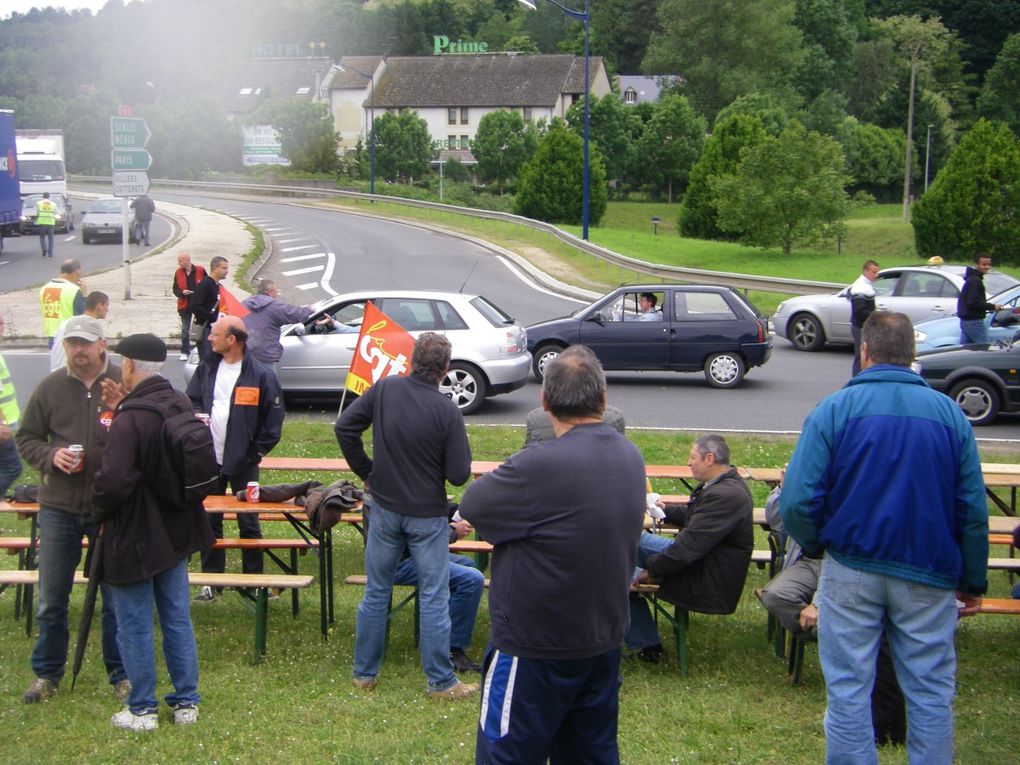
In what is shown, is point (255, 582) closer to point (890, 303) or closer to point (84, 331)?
point (84, 331)

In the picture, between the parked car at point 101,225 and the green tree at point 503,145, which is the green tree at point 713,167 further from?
the green tree at point 503,145

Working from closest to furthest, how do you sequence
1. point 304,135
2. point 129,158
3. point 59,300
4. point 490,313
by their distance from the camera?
point 59,300
point 490,313
point 129,158
point 304,135

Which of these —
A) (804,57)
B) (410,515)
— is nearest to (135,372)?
(410,515)

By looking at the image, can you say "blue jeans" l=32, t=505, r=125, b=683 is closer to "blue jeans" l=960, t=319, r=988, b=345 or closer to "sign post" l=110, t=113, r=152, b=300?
"blue jeans" l=960, t=319, r=988, b=345

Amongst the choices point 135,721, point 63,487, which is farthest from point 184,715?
point 63,487

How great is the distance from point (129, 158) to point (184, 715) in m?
18.6

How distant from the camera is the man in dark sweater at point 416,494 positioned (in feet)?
19.1

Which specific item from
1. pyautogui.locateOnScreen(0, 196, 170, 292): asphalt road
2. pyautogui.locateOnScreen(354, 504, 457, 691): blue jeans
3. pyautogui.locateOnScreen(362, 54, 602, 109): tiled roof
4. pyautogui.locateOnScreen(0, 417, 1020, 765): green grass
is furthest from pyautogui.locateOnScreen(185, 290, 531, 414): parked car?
pyautogui.locateOnScreen(362, 54, 602, 109): tiled roof

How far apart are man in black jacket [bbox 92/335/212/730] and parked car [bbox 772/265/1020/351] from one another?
16540mm

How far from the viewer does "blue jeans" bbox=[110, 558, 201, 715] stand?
17.7 feet

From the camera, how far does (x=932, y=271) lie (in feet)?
67.3

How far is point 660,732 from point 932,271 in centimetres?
1695

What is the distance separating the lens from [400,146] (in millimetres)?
74625

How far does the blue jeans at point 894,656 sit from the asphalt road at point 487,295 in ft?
30.3
